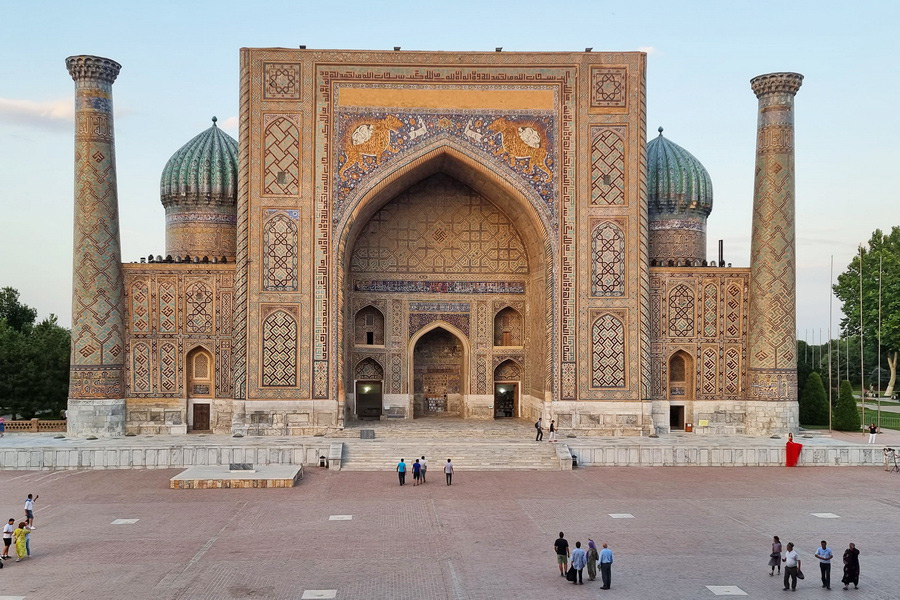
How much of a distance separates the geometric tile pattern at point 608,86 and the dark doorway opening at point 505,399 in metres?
5.62

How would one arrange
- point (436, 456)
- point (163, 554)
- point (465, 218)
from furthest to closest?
point (465, 218)
point (436, 456)
point (163, 554)

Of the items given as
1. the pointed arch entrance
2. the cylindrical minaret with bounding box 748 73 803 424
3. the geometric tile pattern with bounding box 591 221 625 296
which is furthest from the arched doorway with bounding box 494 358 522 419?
the cylindrical minaret with bounding box 748 73 803 424

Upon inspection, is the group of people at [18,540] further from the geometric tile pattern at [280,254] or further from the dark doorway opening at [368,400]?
the dark doorway opening at [368,400]

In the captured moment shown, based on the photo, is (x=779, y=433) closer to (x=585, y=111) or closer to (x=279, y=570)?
(x=585, y=111)

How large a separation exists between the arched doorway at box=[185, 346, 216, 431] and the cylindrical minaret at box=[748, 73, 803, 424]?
9.49 metres

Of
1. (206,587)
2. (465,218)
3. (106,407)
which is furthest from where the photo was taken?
(465,218)

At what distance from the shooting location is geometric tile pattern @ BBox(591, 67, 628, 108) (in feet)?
51.4

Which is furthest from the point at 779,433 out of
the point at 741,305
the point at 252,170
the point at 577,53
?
the point at 252,170

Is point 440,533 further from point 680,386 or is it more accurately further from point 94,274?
point 94,274

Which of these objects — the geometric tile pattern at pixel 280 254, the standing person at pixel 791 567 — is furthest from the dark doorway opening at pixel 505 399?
the standing person at pixel 791 567

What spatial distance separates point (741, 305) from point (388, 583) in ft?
34.6

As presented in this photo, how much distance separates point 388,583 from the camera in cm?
734

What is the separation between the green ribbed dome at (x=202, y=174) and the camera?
17.3 metres

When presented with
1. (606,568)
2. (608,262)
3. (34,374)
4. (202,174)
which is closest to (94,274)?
(202,174)
